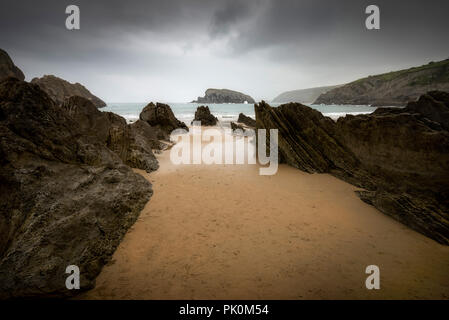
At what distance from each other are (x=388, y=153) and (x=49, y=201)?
400 inches

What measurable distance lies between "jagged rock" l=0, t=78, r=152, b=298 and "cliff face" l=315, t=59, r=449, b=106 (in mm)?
91677

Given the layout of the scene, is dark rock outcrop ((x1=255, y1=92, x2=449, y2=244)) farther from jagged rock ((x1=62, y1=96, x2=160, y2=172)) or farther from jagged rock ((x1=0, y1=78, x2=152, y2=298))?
jagged rock ((x1=0, y1=78, x2=152, y2=298))

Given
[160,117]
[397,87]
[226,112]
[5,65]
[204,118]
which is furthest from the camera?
[397,87]

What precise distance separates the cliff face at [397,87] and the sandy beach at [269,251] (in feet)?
284

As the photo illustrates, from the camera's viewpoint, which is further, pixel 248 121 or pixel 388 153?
pixel 248 121

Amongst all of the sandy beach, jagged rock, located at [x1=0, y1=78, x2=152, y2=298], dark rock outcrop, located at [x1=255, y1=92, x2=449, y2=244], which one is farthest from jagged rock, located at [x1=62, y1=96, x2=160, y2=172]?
dark rock outcrop, located at [x1=255, y1=92, x2=449, y2=244]

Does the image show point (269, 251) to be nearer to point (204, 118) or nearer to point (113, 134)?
point (113, 134)

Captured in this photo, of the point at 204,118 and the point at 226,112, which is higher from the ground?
the point at 226,112

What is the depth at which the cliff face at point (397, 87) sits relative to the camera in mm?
69188

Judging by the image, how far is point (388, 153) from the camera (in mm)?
6934

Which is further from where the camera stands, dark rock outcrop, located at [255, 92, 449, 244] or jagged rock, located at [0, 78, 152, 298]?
dark rock outcrop, located at [255, 92, 449, 244]

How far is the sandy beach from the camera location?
351 centimetres

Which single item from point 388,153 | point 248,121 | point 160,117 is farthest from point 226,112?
point 388,153
